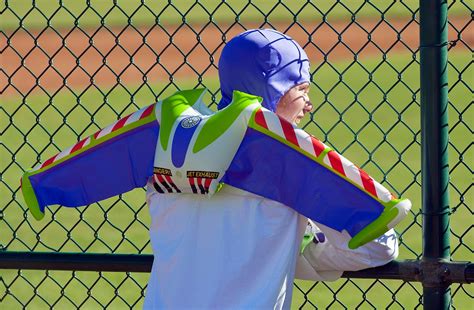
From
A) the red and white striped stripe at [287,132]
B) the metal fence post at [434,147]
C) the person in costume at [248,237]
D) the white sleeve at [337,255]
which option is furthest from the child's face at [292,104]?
the metal fence post at [434,147]

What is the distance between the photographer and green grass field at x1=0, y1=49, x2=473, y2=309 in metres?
4.75

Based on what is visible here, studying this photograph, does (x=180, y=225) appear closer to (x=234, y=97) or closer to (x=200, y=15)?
(x=234, y=97)

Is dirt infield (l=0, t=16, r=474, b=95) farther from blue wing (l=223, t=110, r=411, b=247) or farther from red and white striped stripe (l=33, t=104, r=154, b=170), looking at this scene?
blue wing (l=223, t=110, r=411, b=247)

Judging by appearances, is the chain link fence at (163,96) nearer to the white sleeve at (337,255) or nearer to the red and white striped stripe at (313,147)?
the white sleeve at (337,255)

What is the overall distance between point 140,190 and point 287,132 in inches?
234

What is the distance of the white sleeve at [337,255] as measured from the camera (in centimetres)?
316

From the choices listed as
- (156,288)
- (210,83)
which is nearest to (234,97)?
(156,288)

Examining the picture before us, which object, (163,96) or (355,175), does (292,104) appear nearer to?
(355,175)

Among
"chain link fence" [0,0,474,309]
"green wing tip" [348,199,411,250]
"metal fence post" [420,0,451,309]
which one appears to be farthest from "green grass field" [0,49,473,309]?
"green wing tip" [348,199,411,250]

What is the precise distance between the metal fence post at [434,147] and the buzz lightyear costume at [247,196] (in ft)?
1.49

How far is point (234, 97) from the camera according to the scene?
3092 millimetres

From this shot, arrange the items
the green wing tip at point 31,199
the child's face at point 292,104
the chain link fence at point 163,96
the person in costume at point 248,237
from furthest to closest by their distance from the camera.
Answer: the chain link fence at point 163,96 → the green wing tip at point 31,199 → the child's face at point 292,104 → the person in costume at point 248,237

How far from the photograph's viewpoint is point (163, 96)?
38.8 ft

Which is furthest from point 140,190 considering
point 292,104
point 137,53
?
point 137,53
